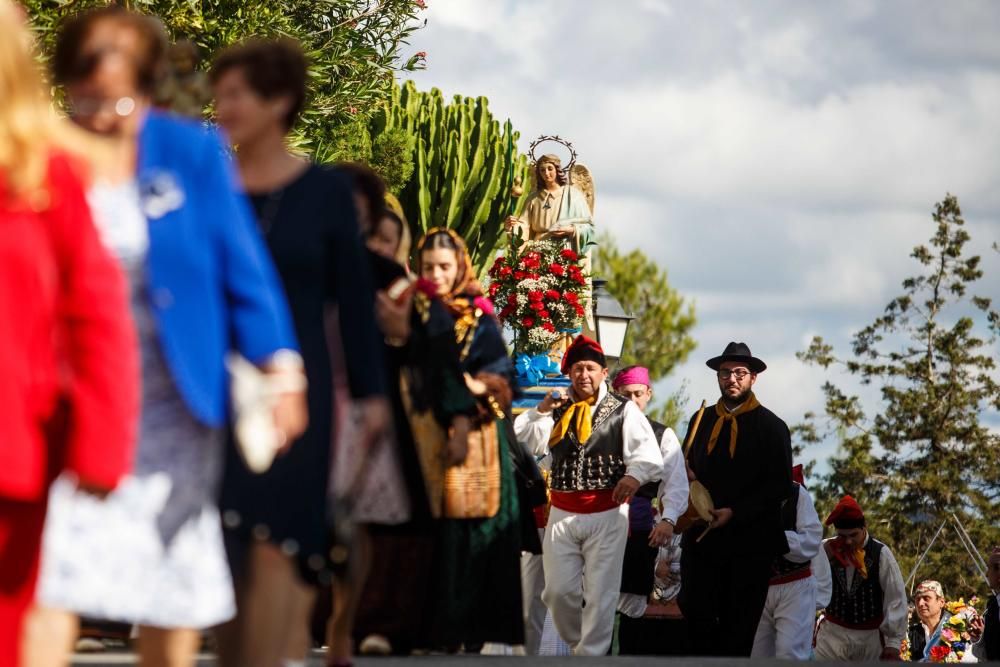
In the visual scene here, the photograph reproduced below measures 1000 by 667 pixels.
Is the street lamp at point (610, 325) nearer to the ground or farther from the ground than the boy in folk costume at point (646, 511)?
farther from the ground

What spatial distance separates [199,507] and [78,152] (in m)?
0.75

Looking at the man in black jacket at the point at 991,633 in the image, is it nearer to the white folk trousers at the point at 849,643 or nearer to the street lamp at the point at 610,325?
the white folk trousers at the point at 849,643

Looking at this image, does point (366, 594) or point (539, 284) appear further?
point (539, 284)

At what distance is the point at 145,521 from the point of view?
4.20 metres

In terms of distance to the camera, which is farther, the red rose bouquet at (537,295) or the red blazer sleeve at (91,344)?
the red rose bouquet at (537,295)

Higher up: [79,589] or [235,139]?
[235,139]

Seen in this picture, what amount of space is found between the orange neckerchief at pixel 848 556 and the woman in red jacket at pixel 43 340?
12.4 meters

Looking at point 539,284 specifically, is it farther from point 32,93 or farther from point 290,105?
point 32,93

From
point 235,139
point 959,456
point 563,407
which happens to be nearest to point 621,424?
point 563,407

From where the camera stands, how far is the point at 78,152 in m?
4.16

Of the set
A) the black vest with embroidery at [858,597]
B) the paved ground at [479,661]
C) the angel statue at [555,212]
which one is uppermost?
the angel statue at [555,212]

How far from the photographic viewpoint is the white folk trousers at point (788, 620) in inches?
562

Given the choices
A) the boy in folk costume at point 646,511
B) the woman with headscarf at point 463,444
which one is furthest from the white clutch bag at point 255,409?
the boy in folk costume at point 646,511

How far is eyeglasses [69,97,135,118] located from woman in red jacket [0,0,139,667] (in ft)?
1.08
